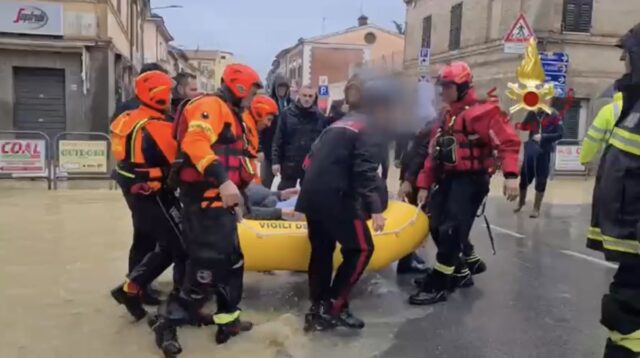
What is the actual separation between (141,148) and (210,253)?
2.94ft

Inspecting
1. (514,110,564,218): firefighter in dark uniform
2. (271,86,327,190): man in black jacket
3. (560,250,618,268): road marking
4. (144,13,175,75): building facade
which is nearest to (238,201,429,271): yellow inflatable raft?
(271,86,327,190): man in black jacket

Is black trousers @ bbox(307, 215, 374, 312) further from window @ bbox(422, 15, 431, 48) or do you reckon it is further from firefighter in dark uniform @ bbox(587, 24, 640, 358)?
window @ bbox(422, 15, 431, 48)

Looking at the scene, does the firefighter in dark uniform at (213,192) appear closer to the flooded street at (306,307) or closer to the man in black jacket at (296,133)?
the flooded street at (306,307)

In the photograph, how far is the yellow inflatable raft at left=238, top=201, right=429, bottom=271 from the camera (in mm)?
5316

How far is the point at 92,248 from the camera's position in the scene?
289 inches

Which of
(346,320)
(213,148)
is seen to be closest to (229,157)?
(213,148)

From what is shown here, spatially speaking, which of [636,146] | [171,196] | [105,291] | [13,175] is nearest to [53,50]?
[13,175]

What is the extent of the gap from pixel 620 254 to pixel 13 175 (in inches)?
464

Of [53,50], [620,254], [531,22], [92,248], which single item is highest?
[531,22]

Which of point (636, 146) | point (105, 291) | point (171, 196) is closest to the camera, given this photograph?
point (636, 146)

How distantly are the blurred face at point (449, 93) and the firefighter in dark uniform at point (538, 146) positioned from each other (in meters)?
5.18

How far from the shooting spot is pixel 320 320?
190 inches

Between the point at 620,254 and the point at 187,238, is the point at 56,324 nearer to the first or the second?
the point at 187,238

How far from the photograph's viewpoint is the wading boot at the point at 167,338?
4.20 m
